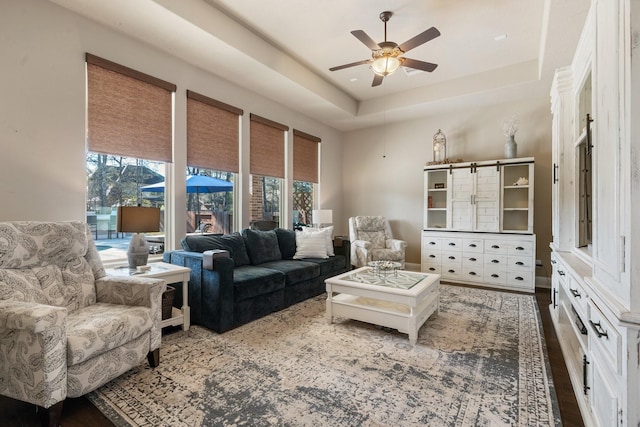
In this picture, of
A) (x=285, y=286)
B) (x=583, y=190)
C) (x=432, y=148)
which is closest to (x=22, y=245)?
(x=285, y=286)

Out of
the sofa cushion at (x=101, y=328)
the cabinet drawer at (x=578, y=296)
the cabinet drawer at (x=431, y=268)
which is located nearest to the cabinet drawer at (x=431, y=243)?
the cabinet drawer at (x=431, y=268)

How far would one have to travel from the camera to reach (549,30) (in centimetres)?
276

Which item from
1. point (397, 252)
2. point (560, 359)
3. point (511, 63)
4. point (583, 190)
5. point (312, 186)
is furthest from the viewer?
point (312, 186)

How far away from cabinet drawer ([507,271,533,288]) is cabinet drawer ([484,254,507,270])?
5.1 inches

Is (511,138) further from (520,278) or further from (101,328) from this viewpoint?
(101,328)

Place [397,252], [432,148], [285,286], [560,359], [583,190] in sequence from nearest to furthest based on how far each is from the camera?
[560,359], [583,190], [285,286], [397,252], [432,148]

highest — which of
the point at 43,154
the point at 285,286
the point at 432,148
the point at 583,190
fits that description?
the point at 432,148

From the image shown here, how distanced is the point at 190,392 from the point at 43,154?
7.52ft

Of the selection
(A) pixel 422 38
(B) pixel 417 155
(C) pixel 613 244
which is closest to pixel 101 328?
(C) pixel 613 244

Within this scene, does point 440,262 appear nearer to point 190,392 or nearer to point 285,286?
point 285,286

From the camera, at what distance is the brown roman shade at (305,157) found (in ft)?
18.0

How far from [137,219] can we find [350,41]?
10.1 feet

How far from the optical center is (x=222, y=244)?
3613 mm

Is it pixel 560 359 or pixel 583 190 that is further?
pixel 583 190
